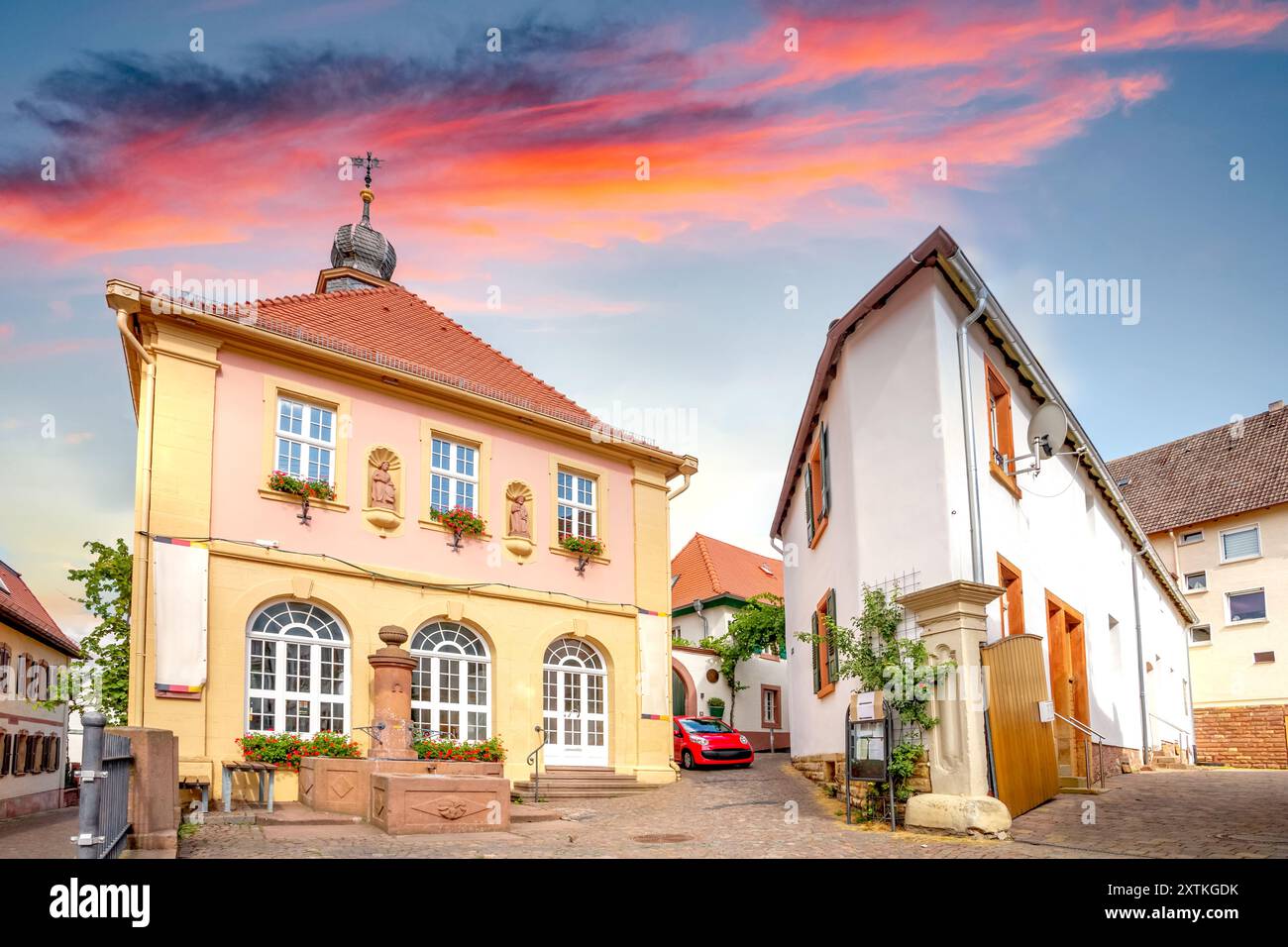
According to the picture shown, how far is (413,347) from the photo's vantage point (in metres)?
20.2

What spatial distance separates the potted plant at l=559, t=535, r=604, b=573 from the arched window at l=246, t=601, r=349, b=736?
4.81 meters

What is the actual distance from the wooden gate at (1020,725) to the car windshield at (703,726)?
12544 mm

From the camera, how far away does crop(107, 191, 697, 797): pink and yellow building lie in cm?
1551

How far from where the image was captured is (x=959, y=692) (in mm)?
11062

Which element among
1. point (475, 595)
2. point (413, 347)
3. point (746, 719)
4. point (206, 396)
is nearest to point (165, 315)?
point (206, 396)

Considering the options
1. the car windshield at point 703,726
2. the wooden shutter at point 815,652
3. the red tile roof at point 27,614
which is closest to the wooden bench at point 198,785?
the wooden shutter at point 815,652

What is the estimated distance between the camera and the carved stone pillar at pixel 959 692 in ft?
35.7

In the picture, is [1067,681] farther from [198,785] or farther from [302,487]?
[198,785]

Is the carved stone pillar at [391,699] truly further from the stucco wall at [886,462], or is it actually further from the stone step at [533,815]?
the stucco wall at [886,462]

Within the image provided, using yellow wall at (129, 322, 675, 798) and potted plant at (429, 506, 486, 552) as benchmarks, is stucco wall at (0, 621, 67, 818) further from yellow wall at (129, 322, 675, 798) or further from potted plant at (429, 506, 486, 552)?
potted plant at (429, 506, 486, 552)

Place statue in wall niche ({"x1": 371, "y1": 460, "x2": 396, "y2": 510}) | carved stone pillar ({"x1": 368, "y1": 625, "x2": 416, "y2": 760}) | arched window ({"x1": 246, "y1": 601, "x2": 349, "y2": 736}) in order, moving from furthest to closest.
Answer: statue in wall niche ({"x1": 371, "y1": 460, "x2": 396, "y2": 510}), arched window ({"x1": 246, "y1": 601, "x2": 349, "y2": 736}), carved stone pillar ({"x1": 368, "y1": 625, "x2": 416, "y2": 760})

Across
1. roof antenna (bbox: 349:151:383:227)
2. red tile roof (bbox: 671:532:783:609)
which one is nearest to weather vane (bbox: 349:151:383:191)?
roof antenna (bbox: 349:151:383:227)
